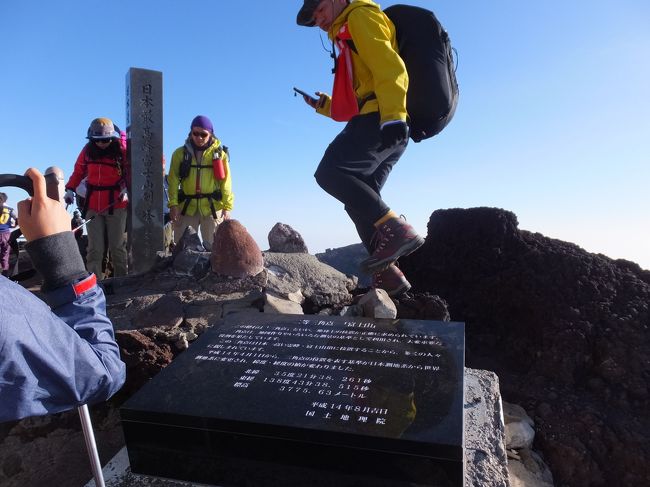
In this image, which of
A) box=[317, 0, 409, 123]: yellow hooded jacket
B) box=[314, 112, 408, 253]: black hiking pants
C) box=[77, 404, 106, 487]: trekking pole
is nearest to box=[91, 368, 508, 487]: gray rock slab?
box=[77, 404, 106, 487]: trekking pole

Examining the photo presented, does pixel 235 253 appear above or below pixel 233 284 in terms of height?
above

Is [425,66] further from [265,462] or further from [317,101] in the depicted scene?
[265,462]

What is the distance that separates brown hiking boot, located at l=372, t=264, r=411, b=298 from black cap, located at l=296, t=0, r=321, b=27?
1902mm

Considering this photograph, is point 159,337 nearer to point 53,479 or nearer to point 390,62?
point 53,479

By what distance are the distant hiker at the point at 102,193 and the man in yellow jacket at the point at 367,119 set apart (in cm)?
396

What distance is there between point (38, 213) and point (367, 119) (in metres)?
2.21

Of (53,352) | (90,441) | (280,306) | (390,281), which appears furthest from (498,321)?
(53,352)

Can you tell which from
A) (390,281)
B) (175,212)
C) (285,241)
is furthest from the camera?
(175,212)

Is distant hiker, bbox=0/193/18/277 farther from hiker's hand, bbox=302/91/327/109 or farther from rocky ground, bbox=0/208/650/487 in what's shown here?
hiker's hand, bbox=302/91/327/109

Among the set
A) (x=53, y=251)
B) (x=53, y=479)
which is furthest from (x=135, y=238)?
(x=53, y=251)

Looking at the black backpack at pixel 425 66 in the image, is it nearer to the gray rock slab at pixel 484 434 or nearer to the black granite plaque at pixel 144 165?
the gray rock slab at pixel 484 434

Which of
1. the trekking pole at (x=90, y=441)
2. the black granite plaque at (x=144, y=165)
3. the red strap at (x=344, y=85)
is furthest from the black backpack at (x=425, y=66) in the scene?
the black granite plaque at (x=144, y=165)

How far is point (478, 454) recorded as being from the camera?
2074 mm

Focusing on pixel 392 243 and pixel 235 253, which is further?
pixel 235 253
